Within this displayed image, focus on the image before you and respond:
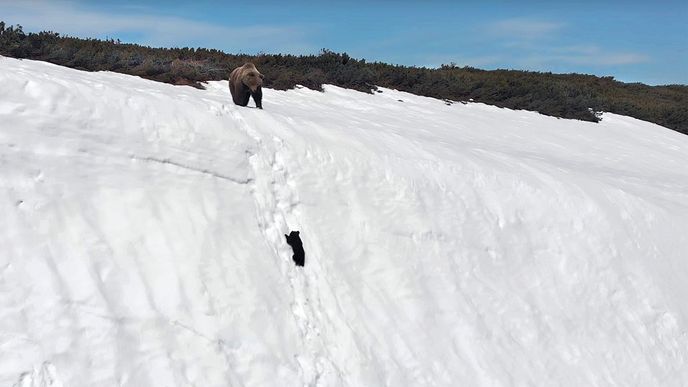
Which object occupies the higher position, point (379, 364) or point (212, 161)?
point (212, 161)

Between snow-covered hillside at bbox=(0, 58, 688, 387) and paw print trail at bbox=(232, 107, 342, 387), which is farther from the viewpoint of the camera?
paw print trail at bbox=(232, 107, 342, 387)

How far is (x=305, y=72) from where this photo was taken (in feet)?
64.8

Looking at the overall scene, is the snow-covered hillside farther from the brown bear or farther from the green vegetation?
the green vegetation

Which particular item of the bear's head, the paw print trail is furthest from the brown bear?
the paw print trail

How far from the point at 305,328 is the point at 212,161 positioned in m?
2.04

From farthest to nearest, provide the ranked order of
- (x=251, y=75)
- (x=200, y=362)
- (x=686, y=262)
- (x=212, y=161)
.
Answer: (x=251, y=75) < (x=686, y=262) < (x=212, y=161) < (x=200, y=362)

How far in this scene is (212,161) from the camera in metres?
5.34

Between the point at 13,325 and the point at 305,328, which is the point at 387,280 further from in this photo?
the point at 13,325

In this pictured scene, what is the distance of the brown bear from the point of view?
8.78 m

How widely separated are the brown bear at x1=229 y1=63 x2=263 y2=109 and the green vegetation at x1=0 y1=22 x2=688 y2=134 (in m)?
4.68

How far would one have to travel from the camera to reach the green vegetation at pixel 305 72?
1441 cm

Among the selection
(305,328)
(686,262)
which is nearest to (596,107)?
(686,262)

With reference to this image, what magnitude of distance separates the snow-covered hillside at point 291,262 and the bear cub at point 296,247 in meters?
0.09

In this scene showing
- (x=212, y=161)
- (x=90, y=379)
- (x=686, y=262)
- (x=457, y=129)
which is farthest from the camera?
(x=457, y=129)
